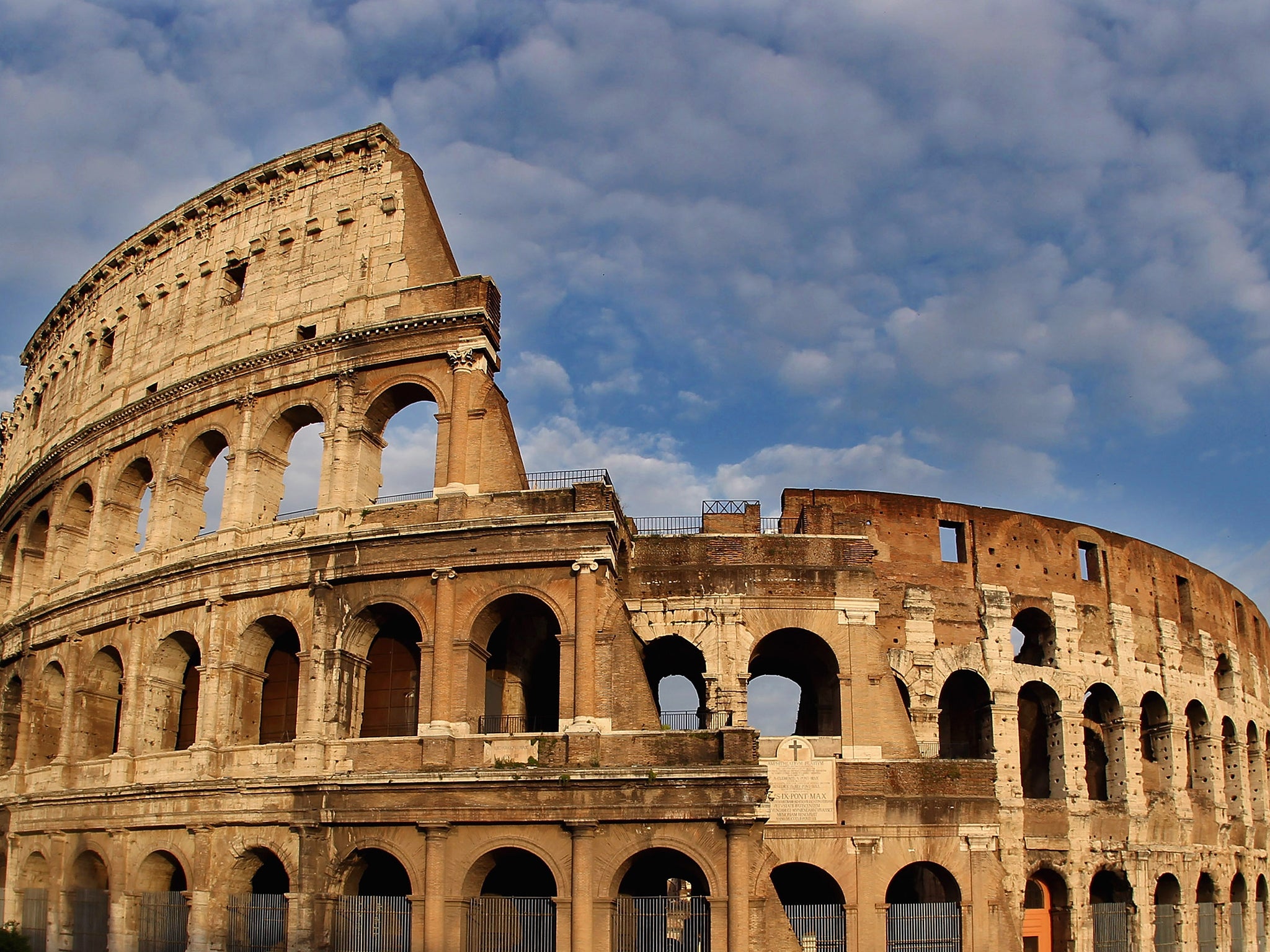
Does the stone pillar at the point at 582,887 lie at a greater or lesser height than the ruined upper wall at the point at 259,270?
lesser

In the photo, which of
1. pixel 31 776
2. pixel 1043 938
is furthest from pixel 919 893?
pixel 31 776

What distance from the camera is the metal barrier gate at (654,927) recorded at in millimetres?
17219

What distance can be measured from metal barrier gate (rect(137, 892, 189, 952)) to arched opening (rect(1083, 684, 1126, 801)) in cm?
1776

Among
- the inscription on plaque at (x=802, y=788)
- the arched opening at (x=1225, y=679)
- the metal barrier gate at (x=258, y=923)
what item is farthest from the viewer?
the arched opening at (x=1225, y=679)

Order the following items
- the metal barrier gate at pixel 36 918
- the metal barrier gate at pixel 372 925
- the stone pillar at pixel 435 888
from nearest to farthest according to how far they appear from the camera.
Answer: the stone pillar at pixel 435 888
the metal barrier gate at pixel 372 925
the metal barrier gate at pixel 36 918

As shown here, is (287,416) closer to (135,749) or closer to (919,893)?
(135,749)

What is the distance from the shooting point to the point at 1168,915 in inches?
1013

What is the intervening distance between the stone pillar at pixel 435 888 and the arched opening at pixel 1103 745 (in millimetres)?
14115

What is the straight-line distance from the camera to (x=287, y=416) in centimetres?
2198

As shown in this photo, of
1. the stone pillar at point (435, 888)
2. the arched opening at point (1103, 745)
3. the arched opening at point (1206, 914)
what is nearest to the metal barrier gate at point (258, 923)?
the stone pillar at point (435, 888)

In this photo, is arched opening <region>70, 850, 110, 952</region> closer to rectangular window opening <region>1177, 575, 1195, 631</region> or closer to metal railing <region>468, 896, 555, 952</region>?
metal railing <region>468, 896, 555, 952</region>

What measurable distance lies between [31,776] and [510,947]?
12.5 metres

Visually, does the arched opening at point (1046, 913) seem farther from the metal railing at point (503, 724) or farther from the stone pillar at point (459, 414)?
the stone pillar at point (459, 414)

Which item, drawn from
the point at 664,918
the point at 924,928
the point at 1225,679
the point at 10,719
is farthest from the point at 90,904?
the point at 1225,679
